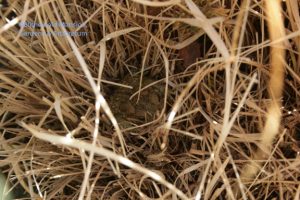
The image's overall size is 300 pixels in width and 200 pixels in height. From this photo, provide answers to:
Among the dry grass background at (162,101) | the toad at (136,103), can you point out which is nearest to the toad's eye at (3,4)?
the dry grass background at (162,101)

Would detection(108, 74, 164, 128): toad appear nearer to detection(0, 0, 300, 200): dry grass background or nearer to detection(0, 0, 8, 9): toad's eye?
detection(0, 0, 300, 200): dry grass background

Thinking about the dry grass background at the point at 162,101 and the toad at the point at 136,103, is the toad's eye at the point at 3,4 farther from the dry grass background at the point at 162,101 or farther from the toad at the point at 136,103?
the toad at the point at 136,103

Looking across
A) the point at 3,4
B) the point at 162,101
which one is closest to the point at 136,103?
the point at 162,101

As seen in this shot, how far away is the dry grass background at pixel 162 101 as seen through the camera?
0.63m

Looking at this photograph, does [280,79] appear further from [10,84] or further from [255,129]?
[10,84]

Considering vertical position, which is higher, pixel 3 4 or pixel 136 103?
pixel 3 4

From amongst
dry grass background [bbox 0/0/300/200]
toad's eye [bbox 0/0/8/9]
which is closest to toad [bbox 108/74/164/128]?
dry grass background [bbox 0/0/300/200]

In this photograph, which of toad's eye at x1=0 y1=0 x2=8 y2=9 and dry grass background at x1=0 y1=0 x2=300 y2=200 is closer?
dry grass background at x1=0 y1=0 x2=300 y2=200

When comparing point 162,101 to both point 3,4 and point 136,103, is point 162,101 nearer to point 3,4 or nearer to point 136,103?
point 136,103

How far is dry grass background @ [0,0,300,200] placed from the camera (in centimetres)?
63

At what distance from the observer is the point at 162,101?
692 mm

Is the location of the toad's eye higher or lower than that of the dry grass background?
higher

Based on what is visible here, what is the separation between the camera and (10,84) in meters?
0.72

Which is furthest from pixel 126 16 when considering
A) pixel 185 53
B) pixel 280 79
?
pixel 280 79
